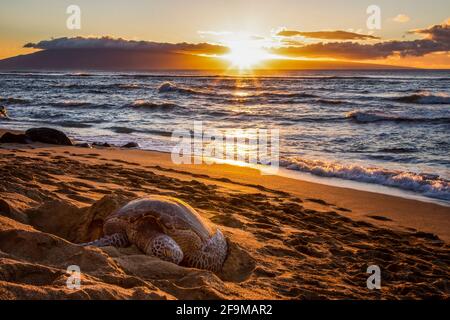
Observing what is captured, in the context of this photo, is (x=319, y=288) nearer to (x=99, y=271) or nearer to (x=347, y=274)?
(x=347, y=274)

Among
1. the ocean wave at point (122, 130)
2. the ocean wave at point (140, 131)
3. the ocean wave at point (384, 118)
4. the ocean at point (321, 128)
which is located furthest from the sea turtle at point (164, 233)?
the ocean wave at point (384, 118)

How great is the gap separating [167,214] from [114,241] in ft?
1.71

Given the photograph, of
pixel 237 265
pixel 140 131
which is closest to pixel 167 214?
pixel 237 265

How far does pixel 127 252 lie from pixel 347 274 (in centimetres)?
206

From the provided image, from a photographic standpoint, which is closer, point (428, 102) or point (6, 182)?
point (6, 182)

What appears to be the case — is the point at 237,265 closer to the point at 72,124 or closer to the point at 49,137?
the point at 49,137

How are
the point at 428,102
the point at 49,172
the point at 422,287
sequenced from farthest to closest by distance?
the point at 428,102 < the point at 49,172 < the point at 422,287

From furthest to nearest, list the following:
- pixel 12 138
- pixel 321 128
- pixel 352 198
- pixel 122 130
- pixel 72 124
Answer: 1. pixel 72 124
2. pixel 321 128
3. pixel 122 130
4. pixel 12 138
5. pixel 352 198

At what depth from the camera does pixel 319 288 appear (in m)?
Answer: 3.90

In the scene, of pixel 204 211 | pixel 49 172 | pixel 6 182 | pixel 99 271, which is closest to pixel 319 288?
pixel 99 271

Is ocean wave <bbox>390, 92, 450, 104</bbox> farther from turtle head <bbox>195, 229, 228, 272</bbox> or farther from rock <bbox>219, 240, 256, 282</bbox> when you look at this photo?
turtle head <bbox>195, 229, 228, 272</bbox>

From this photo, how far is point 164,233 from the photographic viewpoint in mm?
4059

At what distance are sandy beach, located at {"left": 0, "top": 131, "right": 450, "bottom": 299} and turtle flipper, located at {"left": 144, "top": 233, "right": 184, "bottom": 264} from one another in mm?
123

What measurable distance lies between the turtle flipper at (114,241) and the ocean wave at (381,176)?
5.96 m
